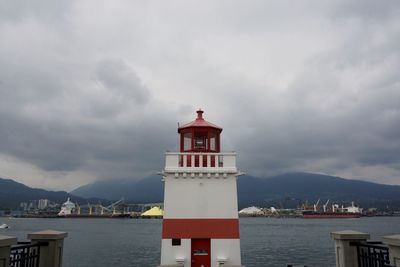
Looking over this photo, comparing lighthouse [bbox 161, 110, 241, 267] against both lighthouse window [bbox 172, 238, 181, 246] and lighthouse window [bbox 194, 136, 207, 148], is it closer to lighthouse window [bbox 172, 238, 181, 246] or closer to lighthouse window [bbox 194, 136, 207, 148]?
lighthouse window [bbox 172, 238, 181, 246]

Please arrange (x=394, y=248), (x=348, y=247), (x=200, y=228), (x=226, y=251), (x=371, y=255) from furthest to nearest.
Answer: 1. (x=200, y=228)
2. (x=226, y=251)
3. (x=348, y=247)
4. (x=371, y=255)
5. (x=394, y=248)

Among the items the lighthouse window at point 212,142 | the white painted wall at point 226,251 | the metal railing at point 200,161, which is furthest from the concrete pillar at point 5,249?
the lighthouse window at point 212,142

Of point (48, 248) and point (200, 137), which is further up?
point (200, 137)

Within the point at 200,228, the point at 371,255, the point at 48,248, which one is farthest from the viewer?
the point at 200,228

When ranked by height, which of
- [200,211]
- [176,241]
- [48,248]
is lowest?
[176,241]

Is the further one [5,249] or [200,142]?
[200,142]

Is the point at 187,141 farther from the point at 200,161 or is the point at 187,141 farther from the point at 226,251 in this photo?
the point at 226,251

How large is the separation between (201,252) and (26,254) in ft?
21.5

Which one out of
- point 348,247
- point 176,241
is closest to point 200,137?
point 176,241

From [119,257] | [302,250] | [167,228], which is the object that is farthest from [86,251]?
[167,228]

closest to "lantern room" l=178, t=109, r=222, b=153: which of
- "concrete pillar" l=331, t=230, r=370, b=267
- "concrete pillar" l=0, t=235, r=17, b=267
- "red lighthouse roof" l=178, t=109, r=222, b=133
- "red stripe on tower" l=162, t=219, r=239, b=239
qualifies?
"red lighthouse roof" l=178, t=109, r=222, b=133

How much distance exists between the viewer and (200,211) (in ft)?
41.1

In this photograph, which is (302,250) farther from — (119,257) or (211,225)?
(211,225)

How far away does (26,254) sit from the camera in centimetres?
709
